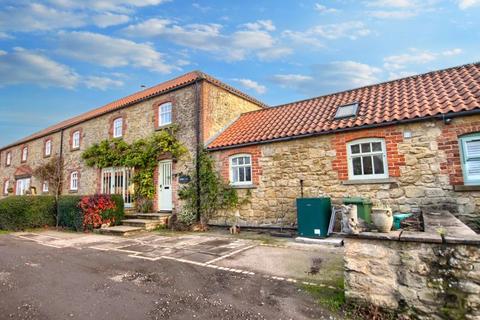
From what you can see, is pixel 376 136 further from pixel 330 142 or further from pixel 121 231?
pixel 121 231

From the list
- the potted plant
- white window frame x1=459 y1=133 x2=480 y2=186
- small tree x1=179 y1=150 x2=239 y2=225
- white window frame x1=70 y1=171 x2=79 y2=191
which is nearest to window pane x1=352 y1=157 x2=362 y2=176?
white window frame x1=459 y1=133 x2=480 y2=186

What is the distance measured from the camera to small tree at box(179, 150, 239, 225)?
36.8 ft

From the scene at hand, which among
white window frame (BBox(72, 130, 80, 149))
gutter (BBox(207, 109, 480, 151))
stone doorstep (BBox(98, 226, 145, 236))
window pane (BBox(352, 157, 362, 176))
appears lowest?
stone doorstep (BBox(98, 226, 145, 236))

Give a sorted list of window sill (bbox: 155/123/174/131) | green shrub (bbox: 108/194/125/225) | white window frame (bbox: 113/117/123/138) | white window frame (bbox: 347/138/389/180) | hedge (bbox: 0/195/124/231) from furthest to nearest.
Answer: white window frame (bbox: 113/117/123/138)
window sill (bbox: 155/123/174/131)
hedge (bbox: 0/195/124/231)
green shrub (bbox: 108/194/125/225)
white window frame (bbox: 347/138/389/180)

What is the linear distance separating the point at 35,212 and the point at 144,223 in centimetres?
584

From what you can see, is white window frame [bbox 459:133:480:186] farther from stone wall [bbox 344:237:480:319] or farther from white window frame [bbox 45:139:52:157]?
white window frame [bbox 45:139:52:157]

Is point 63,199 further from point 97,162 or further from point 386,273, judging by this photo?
point 386,273

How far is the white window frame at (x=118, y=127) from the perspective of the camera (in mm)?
16297

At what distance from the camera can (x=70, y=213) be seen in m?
12.5

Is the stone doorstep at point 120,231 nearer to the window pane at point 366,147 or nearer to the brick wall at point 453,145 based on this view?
the window pane at point 366,147

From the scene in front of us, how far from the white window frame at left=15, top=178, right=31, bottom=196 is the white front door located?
1725 centimetres

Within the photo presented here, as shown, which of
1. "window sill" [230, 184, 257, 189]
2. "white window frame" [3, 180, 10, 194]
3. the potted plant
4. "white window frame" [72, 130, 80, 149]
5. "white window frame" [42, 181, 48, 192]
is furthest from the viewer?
"white window frame" [3, 180, 10, 194]

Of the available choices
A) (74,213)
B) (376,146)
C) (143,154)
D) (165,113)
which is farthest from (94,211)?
(376,146)

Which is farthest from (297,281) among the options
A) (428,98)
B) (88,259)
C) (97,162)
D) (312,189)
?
(97,162)
